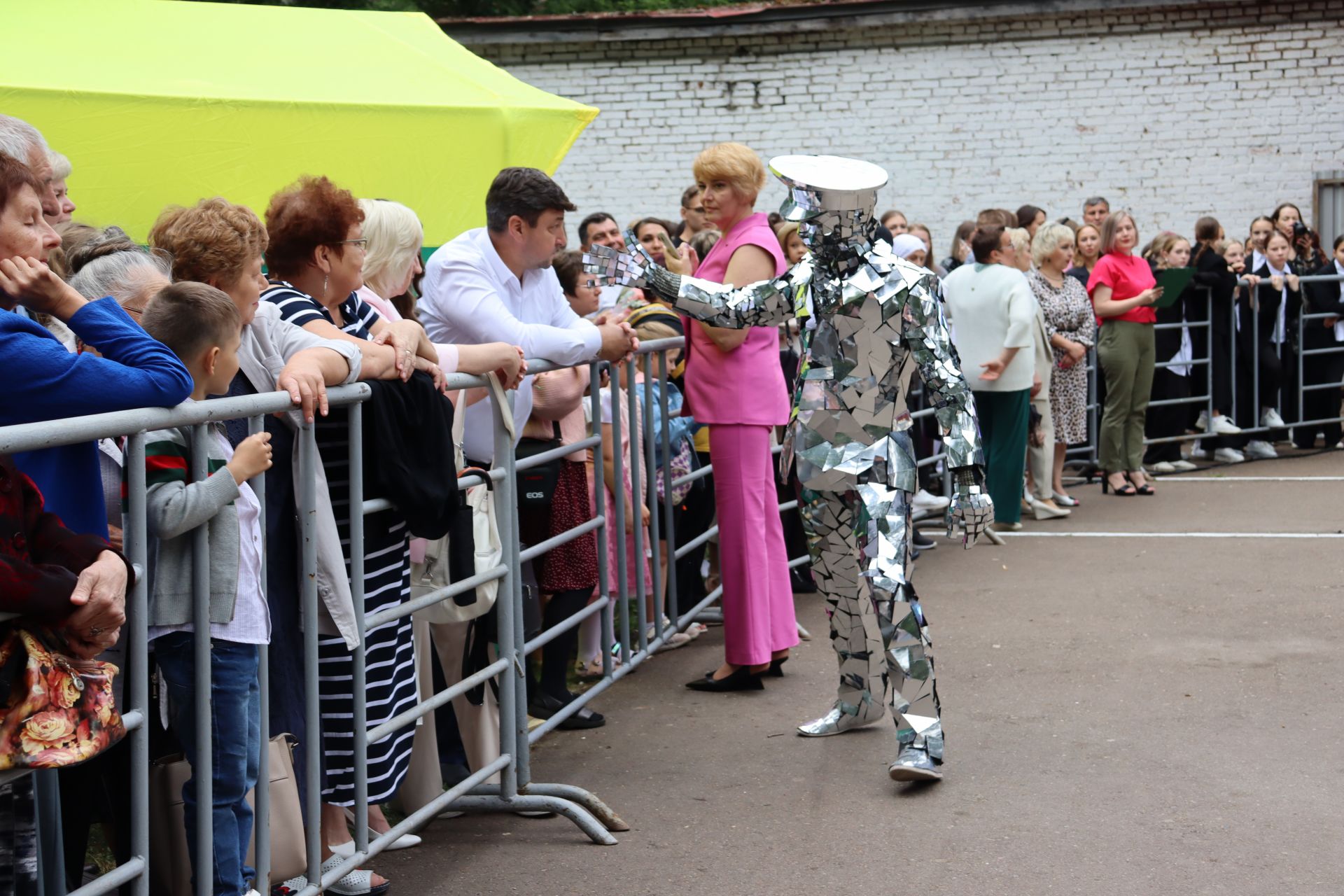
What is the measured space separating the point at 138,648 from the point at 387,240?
6.39ft

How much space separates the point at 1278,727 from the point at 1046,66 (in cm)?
1205

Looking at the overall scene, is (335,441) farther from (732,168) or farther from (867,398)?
(732,168)

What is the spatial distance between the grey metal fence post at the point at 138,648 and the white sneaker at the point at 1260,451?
1105cm

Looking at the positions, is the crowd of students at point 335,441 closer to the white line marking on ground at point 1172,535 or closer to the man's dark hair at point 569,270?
the man's dark hair at point 569,270

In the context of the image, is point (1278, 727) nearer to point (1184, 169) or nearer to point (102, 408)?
point (102, 408)

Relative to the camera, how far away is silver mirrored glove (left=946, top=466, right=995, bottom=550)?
4812 mm

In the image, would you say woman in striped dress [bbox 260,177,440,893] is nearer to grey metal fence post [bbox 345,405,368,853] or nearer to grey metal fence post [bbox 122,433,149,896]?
grey metal fence post [bbox 345,405,368,853]

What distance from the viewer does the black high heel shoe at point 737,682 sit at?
6.00 meters

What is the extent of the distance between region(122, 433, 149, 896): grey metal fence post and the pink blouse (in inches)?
128

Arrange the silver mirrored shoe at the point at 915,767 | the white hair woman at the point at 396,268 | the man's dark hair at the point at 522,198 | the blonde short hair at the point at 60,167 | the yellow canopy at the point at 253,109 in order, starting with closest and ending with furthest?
the blonde short hair at the point at 60,167 < the white hair woman at the point at 396,268 < the silver mirrored shoe at the point at 915,767 < the man's dark hair at the point at 522,198 < the yellow canopy at the point at 253,109

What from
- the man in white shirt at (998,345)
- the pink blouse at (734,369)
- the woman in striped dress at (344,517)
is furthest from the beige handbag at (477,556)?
the man in white shirt at (998,345)

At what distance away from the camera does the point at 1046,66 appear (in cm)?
1614

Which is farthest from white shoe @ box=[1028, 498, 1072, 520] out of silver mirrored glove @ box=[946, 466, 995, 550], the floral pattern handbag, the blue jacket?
the floral pattern handbag


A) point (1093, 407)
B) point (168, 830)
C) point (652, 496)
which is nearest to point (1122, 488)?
point (1093, 407)
